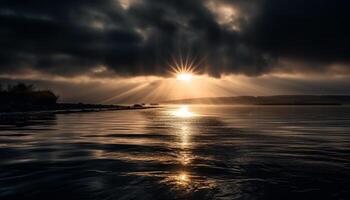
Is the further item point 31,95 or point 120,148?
point 31,95

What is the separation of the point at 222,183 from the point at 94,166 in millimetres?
6354

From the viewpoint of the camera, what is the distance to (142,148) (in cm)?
2077

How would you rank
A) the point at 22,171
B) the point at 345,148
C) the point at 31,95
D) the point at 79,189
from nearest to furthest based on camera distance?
the point at 79,189 < the point at 22,171 < the point at 345,148 < the point at 31,95

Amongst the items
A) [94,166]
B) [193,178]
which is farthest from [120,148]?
[193,178]

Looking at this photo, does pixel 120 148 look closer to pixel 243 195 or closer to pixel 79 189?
pixel 79 189

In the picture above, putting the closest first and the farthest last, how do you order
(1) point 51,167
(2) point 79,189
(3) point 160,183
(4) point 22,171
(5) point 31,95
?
(2) point 79,189, (3) point 160,183, (4) point 22,171, (1) point 51,167, (5) point 31,95

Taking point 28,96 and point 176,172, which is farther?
point 28,96

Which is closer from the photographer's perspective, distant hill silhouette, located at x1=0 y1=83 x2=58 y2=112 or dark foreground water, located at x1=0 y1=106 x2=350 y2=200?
dark foreground water, located at x1=0 y1=106 x2=350 y2=200

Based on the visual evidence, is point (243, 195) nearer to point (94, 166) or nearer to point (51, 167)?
point (94, 166)

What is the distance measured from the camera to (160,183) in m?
11.5

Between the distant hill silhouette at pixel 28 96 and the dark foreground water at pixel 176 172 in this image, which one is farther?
the distant hill silhouette at pixel 28 96

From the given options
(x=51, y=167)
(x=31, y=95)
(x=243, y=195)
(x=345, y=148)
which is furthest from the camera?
(x=31, y=95)

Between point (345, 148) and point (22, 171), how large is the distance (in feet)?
60.4

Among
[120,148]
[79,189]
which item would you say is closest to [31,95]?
[120,148]
